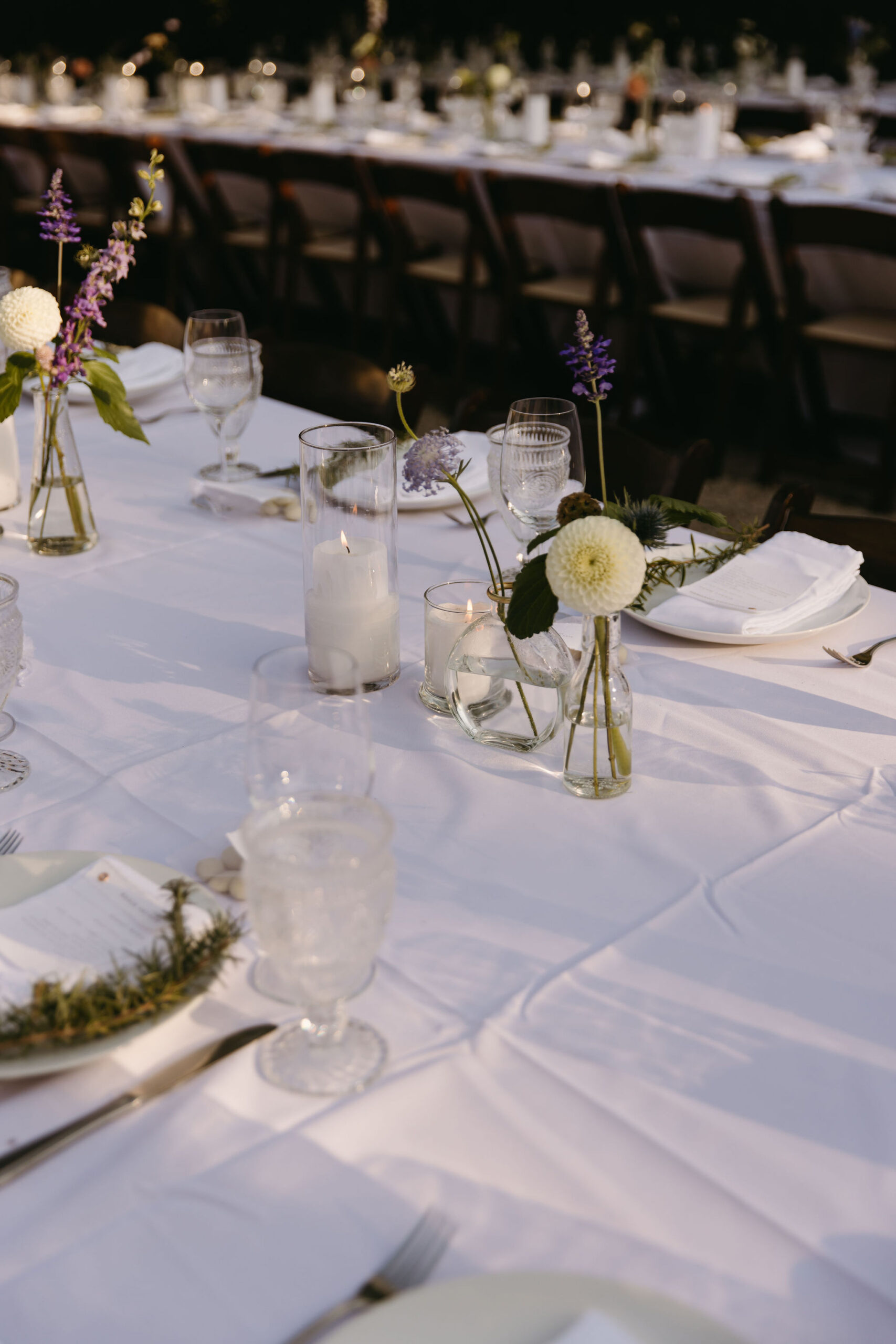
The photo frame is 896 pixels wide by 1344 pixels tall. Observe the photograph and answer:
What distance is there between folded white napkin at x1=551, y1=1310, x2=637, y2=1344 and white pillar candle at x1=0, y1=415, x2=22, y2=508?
145 centimetres

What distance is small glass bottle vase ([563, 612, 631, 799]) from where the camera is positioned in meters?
1.06

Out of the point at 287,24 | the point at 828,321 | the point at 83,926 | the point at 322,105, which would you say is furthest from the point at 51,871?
the point at 287,24

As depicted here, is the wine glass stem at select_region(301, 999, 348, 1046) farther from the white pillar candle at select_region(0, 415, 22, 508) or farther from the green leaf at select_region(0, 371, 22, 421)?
the white pillar candle at select_region(0, 415, 22, 508)

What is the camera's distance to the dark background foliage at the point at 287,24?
9328 mm

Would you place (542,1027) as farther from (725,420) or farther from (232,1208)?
(725,420)

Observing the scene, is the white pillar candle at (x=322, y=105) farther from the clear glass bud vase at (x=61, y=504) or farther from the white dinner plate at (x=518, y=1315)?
the white dinner plate at (x=518, y=1315)

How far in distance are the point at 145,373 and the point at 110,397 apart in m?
0.77

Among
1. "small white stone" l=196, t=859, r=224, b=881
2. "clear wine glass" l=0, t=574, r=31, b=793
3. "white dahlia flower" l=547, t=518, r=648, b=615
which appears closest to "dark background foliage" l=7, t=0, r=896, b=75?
"clear wine glass" l=0, t=574, r=31, b=793

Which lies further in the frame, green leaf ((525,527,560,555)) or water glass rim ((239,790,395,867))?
green leaf ((525,527,560,555))

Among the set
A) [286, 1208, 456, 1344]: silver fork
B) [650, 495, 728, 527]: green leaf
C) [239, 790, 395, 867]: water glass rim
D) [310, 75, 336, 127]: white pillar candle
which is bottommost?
[286, 1208, 456, 1344]: silver fork

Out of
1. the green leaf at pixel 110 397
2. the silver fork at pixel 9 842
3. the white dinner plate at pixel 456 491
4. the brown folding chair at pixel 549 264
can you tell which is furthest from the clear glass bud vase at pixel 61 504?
the brown folding chair at pixel 549 264

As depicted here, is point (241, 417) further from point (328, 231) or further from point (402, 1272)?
point (328, 231)

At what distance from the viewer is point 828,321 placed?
13.0 ft

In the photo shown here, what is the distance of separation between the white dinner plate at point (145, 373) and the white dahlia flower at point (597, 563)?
4.69ft
